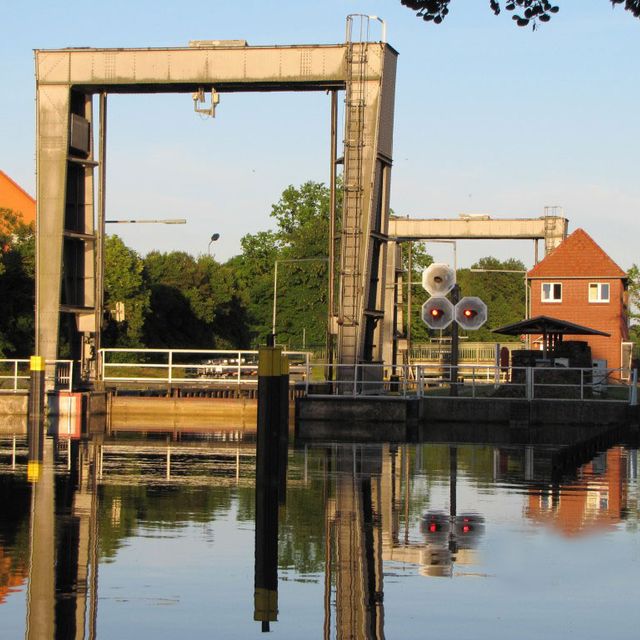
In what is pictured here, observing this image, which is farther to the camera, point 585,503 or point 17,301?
point 17,301

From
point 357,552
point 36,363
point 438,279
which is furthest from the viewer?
point 438,279

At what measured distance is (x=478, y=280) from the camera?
176 m

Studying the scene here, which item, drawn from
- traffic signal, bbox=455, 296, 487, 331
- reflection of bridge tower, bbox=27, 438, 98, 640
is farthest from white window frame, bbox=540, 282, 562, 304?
reflection of bridge tower, bbox=27, 438, 98, 640

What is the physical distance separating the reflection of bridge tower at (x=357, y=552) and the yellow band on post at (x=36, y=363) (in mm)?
10999

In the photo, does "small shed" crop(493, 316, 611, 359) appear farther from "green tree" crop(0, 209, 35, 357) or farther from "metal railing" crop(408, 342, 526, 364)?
"metal railing" crop(408, 342, 526, 364)

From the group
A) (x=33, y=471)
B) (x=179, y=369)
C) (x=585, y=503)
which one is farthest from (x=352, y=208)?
(x=179, y=369)

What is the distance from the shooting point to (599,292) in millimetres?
69188

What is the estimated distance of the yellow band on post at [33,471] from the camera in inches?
773

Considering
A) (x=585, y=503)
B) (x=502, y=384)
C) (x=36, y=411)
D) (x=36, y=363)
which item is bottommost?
(x=585, y=503)

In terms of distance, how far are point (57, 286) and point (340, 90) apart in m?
9.49

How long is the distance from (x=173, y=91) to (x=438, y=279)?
959 centimetres

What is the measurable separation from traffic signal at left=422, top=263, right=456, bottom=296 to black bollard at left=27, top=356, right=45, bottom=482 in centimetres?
1275

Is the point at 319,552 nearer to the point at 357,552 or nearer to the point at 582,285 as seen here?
the point at 357,552

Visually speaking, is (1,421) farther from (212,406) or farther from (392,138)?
(392,138)
